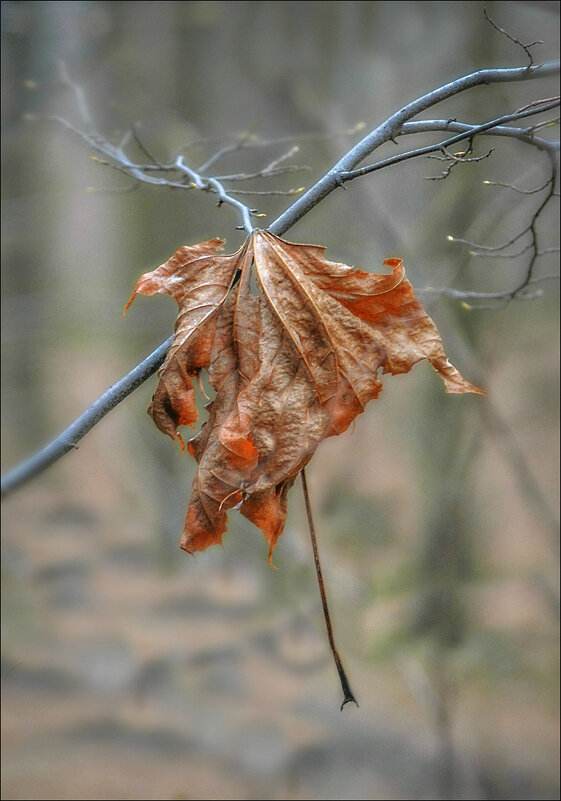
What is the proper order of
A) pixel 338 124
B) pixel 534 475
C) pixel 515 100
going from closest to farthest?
pixel 515 100 → pixel 338 124 → pixel 534 475

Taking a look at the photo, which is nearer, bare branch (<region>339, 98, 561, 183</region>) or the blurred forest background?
bare branch (<region>339, 98, 561, 183</region>)

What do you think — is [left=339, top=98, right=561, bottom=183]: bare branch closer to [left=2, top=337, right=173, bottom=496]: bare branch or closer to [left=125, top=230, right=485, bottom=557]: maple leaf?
[left=125, top=230, right=485, bottom=557]: maple leaf

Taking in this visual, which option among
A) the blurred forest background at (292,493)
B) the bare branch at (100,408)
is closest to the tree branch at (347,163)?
the bare branch at (100,408)

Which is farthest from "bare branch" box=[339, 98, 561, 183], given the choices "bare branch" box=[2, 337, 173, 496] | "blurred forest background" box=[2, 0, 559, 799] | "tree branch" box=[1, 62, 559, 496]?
"blurred forest background" box=[2, 0, 559, 799]

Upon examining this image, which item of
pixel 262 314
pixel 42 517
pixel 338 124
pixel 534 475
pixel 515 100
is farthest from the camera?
pixel 42 517

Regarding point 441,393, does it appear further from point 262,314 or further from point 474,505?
point 262,314

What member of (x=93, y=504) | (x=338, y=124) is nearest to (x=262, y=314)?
(x=338, y=124)

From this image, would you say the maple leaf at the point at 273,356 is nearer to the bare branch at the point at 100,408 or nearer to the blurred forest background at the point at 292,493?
the bare branch at the point at 100,408
